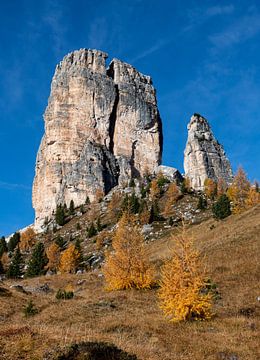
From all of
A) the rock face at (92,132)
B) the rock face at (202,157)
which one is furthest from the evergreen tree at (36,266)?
the rock face at (202,157)

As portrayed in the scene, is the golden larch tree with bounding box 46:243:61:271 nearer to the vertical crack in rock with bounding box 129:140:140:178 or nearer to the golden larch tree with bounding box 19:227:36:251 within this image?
the golden larch tree with bounding box 19:227:36:251

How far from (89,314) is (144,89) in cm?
17169

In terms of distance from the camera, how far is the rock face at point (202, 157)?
548ft

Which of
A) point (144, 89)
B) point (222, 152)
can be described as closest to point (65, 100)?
point (144, 89)

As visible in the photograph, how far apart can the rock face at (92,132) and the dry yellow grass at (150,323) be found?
4348 inches

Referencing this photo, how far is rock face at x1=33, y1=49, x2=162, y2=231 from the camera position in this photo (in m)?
154

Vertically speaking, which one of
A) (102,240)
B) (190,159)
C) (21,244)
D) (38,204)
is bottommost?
(102,240)

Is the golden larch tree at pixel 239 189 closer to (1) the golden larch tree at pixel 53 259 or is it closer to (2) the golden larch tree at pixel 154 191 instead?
(2) the golden larch tree at pixel 154 191

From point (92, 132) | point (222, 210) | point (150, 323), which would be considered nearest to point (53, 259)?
point (222, 210)

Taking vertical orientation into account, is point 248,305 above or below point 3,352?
above

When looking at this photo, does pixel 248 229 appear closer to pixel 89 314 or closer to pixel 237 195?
pixel 89 314

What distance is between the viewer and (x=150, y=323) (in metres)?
20.8

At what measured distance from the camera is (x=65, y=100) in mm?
170750

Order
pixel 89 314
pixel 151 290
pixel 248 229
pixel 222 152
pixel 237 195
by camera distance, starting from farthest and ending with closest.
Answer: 1. pixel 222 152
2. pixel 237 195
3. pixel 248 229
4. pixel 151 290
5. pixel 89 314
